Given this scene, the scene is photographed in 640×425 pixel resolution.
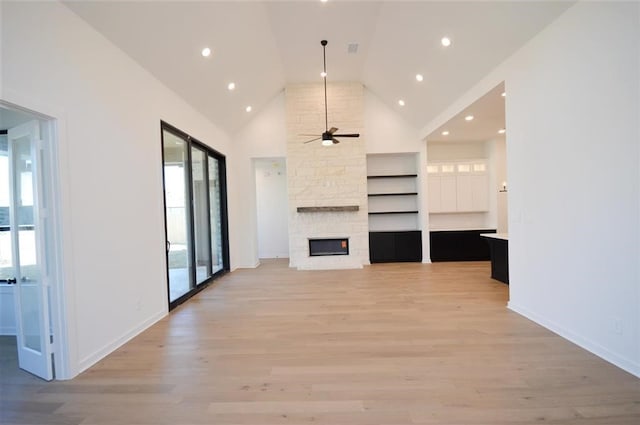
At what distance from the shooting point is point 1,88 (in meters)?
1.93

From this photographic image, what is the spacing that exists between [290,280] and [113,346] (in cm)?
318

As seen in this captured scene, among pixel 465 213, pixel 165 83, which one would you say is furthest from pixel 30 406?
pixel 465 213

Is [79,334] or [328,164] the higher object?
[328,164]

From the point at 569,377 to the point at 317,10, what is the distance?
5099mm

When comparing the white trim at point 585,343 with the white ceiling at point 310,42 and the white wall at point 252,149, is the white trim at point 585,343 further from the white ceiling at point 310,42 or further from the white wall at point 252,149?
the white wall at point 252,149

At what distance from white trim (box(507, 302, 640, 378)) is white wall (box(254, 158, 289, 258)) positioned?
6.19m

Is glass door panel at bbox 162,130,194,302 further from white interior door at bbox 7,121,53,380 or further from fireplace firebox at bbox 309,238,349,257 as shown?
fireplace firebox at bbox 309,238,349,257

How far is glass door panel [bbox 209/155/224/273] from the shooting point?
6098 millimetres

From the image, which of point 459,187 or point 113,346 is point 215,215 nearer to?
point 113,346

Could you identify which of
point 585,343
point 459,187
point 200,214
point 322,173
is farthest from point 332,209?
point 585,343

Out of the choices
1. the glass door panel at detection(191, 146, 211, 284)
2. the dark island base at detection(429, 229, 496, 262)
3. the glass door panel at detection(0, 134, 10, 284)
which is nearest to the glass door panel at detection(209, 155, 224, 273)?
the glass door panel at detection(191, 146, 211, 284)

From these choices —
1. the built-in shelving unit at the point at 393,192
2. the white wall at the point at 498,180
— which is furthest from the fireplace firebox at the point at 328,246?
the white wall at the point at 498,180

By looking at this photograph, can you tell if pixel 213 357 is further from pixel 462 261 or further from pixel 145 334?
pixel 462 261

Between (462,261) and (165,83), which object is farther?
(462,261)
